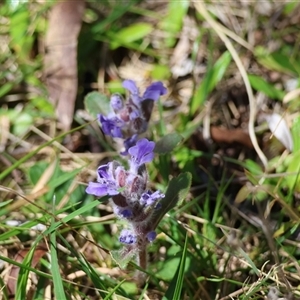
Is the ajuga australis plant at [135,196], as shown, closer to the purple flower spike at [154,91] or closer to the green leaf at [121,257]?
the green leaf at [121,257]

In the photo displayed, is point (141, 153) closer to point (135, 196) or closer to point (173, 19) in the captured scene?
point (135, 196)

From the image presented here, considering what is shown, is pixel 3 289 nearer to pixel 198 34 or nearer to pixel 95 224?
pixel 95 224

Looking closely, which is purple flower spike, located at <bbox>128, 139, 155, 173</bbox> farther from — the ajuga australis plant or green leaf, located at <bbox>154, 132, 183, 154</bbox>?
green leaf, located at <bbox>154, 132, 183, 154</bbox>

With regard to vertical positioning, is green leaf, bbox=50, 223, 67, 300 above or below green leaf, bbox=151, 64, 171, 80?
below

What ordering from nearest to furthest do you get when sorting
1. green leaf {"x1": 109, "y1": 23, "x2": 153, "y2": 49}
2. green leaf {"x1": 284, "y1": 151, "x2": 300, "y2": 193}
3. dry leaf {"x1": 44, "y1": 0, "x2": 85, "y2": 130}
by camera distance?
green leaf {"x1": 284, "y1": 151, "x2": 300, "y2": 193}, dry leaf {"x1": 44, "y1": 0, "x2": 85, "y2": 130}, green leaf {"x1": 109, "y1": 23, "x2": 153, "y2": 49}

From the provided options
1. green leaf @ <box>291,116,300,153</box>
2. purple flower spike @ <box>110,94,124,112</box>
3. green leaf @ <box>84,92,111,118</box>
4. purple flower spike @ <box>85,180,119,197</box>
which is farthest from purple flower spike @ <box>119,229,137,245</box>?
green leaf @ <box>291,116,300,153</box>

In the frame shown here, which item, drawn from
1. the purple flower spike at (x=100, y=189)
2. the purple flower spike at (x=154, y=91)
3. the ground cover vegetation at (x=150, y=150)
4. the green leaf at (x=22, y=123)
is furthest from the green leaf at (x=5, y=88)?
the purple flower spike at (x=100, y=189)

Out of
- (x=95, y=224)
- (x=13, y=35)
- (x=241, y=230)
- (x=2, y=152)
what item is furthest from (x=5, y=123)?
(x=241, y=230)
